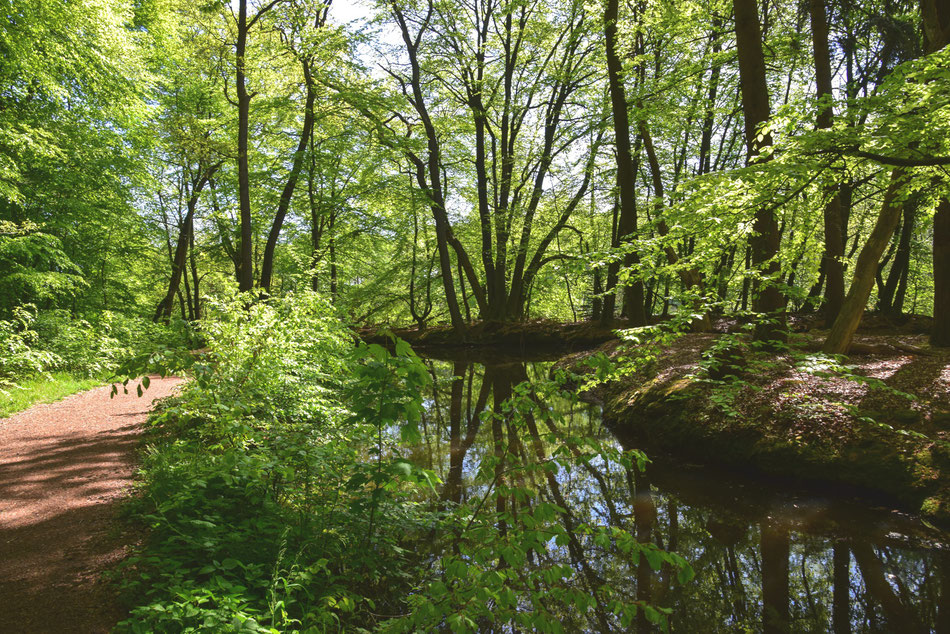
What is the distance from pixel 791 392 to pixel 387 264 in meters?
20.5

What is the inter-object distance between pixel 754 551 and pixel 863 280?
16.2 feet

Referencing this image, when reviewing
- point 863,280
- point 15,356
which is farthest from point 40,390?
point 863,280

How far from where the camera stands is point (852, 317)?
23.5ft

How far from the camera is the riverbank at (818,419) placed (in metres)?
5.06

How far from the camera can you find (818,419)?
6.21m

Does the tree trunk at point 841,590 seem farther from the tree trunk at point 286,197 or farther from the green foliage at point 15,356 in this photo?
the tree trunk at point 286,197

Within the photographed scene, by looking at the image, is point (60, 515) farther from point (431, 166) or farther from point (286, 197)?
point (431, 166)

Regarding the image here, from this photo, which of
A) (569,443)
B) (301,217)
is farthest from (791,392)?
(301,217)

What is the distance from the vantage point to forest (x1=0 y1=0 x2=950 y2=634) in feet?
10.2

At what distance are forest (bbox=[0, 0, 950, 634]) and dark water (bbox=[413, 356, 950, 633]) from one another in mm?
34

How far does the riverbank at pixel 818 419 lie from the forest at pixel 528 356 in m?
0.04

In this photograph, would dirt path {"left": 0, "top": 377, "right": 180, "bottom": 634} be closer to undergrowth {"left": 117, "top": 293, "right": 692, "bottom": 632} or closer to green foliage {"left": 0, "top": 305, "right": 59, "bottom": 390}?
undergrowth {"left": 117, "top": 293, "right": 692, "bottom": 632}

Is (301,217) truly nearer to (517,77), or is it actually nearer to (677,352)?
(517,77)

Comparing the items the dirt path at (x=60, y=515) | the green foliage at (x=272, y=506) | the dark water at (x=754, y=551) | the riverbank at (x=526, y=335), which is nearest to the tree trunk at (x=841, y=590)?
the dark water at (x=754, y=551)
